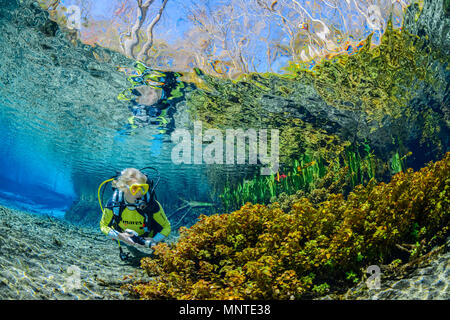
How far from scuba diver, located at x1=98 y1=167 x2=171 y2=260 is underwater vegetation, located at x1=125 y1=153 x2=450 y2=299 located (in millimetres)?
1568

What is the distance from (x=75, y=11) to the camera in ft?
23.8

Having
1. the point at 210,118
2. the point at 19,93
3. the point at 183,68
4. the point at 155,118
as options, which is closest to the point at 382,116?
the point at 210,118

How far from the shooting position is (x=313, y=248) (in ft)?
13.8

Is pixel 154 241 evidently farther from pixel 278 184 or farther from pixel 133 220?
pixel 278 184

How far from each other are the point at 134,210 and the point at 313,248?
16.0 ft

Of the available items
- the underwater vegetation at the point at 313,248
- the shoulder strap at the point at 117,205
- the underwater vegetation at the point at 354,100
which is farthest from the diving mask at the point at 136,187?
the underwater vegetation at the point at 354,100

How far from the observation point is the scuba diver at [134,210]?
251 inches

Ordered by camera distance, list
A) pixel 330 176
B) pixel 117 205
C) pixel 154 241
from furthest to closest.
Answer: pixel 330 176 < pixel 117 205 < pixel 154 241

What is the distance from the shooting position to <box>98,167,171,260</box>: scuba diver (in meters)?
6.38

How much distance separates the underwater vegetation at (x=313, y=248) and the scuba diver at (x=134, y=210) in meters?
1.57

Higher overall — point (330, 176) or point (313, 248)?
point (330, 176)

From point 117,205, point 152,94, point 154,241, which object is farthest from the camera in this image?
point 152,94

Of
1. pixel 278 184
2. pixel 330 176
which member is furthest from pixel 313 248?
pixel 278 184

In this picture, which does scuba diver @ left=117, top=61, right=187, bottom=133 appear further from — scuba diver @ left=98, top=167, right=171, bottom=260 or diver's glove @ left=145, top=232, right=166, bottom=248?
diver's glove @ left=145, top=232, right=166, bottom=248
